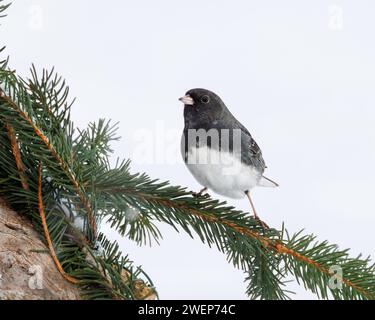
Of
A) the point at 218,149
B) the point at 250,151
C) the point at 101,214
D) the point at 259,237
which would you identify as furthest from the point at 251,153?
the point at 101,214

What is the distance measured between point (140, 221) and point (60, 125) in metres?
0.30

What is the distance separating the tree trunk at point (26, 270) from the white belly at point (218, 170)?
50cm

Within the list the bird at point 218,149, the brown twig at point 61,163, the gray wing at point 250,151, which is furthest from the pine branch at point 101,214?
the gray wing at point 250,151

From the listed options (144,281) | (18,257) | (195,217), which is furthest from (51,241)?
(195,217)

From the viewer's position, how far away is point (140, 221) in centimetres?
117

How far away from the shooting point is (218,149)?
4.24 ft

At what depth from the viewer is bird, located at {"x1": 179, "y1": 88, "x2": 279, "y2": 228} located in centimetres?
128

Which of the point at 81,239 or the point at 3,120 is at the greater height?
the point at 3,120

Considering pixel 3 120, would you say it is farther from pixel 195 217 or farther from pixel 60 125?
pixel 195 217

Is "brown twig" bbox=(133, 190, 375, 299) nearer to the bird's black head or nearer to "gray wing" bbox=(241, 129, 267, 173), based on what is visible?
"gray wing" bbox=(241, 129, 267, 173)

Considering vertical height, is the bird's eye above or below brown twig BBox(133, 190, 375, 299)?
above

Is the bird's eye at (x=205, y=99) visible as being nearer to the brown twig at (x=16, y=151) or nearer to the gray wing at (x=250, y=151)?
the gray wing at (x=250, y=151)

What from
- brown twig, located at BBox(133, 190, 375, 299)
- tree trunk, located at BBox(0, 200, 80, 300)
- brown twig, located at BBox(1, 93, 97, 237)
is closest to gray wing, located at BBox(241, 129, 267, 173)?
brown twig, located at BBox(133, 190, 375, 299)
